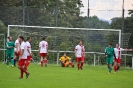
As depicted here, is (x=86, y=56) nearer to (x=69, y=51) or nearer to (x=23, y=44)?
(x=69, y=51)

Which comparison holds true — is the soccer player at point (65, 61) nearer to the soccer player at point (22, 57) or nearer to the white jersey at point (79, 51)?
the white jersey at point (79, 51)

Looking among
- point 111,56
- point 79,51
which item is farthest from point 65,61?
point 111,56

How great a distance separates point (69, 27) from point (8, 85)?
22.4 metres

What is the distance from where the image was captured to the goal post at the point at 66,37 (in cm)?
4012

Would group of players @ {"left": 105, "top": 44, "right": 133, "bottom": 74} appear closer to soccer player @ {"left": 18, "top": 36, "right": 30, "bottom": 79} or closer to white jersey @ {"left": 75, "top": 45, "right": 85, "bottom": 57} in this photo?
white jersey @ {"left": 75, "top": 45, "right": 85, "bottom": 57}

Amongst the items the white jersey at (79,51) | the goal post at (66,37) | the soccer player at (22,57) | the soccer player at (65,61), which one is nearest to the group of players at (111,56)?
the white jersey at (79,51)

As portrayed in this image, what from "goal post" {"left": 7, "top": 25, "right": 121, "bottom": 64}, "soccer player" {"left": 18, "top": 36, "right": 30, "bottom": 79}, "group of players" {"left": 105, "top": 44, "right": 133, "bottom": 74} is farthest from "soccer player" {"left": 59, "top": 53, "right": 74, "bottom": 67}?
"soccer player" {"left": 18, "top": 36, "right": 30, "bottom": 79}

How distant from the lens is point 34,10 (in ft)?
136

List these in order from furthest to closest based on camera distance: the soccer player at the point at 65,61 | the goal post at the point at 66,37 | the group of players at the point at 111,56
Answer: the goal post at the point at 66,37 → the soccer player at the point at 65,61 → the group of players at the point at 111,56

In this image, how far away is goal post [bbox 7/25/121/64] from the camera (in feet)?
132

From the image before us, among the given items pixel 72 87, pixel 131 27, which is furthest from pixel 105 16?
pixel 72 87

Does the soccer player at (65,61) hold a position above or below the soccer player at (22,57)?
below

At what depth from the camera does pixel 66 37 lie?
4091 cm

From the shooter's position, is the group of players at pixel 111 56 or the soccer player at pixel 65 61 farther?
the soccer player at pixel 65 61
